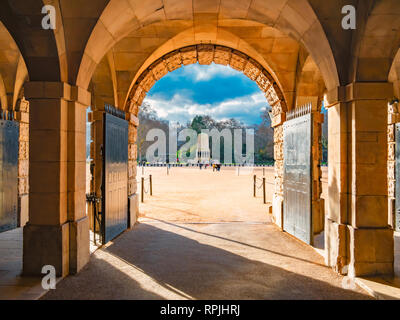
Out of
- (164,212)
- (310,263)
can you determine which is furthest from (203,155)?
(310,263)

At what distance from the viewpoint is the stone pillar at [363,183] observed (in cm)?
367

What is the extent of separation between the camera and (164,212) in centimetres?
815

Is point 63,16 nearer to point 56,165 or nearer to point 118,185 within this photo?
point 56,165

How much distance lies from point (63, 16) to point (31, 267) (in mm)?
3465

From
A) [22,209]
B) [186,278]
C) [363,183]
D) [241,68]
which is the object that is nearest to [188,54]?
[241,68]


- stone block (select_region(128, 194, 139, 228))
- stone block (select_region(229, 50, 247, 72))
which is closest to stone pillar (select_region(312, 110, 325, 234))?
stone block (select_region(229, 50, 247, 72))

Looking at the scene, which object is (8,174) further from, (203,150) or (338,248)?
(203,150)

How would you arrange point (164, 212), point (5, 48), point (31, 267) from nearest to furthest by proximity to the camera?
point (31, 267) → point (5, 48) → point (164, 212)

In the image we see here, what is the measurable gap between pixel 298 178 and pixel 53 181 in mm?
4232

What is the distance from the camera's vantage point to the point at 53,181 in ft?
12.1

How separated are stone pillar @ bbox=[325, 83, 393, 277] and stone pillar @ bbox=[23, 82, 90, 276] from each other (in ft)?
12.3

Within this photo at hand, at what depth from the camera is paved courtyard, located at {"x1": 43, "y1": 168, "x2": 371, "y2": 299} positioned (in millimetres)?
3225

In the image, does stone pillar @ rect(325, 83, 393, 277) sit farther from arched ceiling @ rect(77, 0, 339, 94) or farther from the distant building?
the distant building
